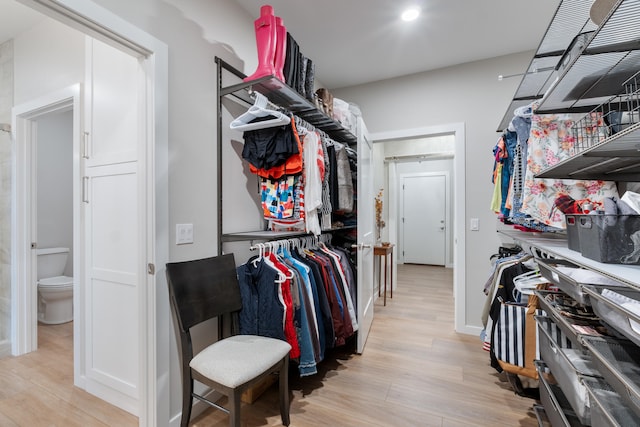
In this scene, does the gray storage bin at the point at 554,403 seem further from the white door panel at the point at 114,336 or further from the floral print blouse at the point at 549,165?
the white door panel at the point at 114,336

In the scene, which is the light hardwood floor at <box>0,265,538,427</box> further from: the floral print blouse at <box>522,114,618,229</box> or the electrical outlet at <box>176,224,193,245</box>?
the floral print blouse at <box>522,114,618,229</box>

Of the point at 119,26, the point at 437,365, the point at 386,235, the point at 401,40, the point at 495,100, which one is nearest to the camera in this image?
the point at 119,26

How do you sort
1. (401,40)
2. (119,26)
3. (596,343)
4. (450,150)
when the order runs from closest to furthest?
1. (596,343)
2. (119,26)
3. (401,40)
4. (450,150)

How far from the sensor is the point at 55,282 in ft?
9.85

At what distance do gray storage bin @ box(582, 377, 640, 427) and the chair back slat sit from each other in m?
1.60

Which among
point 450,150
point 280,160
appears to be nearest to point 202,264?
point 280,160

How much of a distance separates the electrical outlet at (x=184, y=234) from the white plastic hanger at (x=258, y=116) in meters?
0.69

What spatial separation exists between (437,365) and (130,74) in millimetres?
2976

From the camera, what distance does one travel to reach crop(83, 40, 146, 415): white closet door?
169cm

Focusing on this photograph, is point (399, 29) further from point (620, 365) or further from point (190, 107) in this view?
point (620, 365)

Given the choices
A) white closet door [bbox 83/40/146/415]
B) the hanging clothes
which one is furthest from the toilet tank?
the hanging clothes

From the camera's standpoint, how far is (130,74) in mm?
1683

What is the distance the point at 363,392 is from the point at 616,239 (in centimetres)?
166

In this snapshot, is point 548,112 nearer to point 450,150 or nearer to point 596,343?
point 596,343
